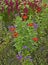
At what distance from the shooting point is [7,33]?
15.0 ft

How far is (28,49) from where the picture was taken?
414cm

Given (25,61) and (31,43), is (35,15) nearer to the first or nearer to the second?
(31,43)

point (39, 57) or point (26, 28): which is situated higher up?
point (26, 28)

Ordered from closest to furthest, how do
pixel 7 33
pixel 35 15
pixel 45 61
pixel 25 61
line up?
pixel 25 61 → pixel 45 61 → pixel 7 33 → pixel 35 15

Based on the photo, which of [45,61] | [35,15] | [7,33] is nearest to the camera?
[45,61]

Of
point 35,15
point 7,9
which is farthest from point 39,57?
point 7,9

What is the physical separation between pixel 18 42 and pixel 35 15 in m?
1.12

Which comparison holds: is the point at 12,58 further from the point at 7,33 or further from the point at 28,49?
the point at 7,33

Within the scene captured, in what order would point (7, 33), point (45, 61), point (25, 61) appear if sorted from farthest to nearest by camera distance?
point (7, 33)
point (45, 61)
point (25, 61)

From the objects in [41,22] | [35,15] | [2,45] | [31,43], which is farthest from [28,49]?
[35,15]

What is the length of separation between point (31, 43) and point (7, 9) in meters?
1.42

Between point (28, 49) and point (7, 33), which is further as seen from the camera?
point (7, 33)

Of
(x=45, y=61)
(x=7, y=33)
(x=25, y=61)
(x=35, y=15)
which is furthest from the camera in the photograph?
(x=35, y=15)

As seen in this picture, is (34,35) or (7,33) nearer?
(34,35)
